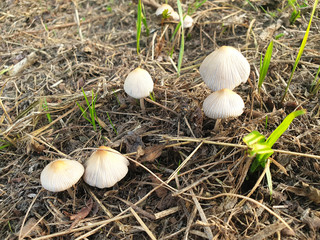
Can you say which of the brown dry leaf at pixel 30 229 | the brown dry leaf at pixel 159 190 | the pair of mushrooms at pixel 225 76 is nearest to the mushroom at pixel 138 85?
the pair of mushrooms at pixel 225 76

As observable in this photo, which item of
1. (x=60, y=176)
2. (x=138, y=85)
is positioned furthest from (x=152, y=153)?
(x=60, y=176)

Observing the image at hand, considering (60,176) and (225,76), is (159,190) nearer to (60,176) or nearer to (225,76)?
(60,176)

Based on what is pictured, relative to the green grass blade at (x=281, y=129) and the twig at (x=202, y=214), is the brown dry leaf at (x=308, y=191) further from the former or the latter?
the twig at (x=202, y=214)

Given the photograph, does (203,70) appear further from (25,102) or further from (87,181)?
(25,102)

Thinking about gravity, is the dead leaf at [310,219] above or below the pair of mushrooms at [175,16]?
below

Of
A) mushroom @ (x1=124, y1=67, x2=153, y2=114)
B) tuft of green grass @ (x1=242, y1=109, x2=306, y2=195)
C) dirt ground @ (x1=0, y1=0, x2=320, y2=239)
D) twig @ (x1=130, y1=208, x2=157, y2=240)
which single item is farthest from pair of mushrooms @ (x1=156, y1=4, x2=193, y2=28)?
twig @ (x1=130, y1=208, x2=157, y2=240)

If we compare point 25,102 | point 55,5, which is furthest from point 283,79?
point 55,5
